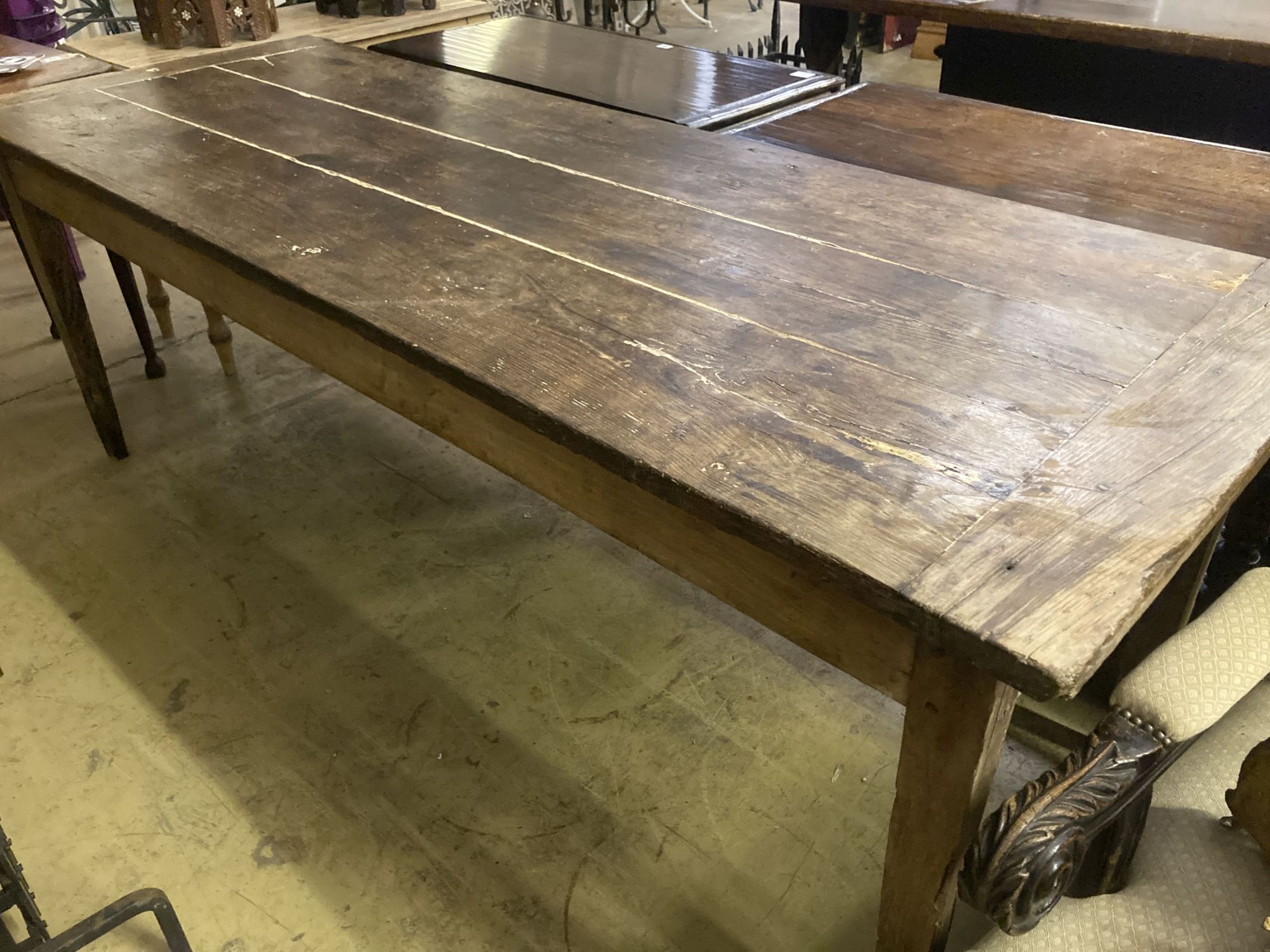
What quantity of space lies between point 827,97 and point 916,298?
1.22 m

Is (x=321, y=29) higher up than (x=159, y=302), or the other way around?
(x=321, y=29)

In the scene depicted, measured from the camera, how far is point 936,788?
0.82m

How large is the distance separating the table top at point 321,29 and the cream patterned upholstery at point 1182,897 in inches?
87.5

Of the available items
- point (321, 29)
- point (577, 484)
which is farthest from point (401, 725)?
point (321, 29)

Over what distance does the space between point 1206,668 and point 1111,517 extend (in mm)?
166

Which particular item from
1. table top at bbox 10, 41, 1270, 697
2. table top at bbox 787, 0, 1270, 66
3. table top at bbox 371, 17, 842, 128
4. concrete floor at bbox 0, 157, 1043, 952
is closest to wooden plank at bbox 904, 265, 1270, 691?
table top at bbox 10, 41, 1270, 697

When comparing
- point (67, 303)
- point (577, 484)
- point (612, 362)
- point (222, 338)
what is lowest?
point (222, 338)

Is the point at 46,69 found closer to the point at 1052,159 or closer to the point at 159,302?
the point at 159,302

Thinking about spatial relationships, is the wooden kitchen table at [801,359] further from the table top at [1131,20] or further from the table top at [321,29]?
the table top at [1131,20]

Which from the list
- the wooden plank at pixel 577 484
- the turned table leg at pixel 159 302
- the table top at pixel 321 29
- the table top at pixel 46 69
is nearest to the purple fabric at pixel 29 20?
the table top at pixel 321 29

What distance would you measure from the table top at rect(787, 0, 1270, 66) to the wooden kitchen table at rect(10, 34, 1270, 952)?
A: 1.07 m

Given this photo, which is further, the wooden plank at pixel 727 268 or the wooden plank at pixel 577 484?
the wooden plank at pixel 727 268

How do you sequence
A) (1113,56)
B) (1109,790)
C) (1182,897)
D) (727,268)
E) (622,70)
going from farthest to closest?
1. (1113,56)
2. (622,70)
3. (727,268)
4. (1182,897)
5. (1109,790)

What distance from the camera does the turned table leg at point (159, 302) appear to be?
8.36ft
